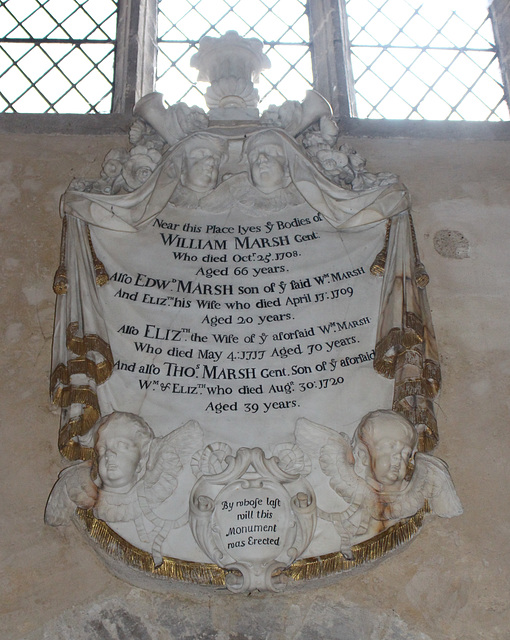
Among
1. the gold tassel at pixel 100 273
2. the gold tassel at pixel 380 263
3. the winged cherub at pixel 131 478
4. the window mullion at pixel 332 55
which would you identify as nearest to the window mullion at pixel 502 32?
the window mullion at pixel 332 55

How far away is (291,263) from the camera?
503 centimetres

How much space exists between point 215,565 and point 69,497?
680mm

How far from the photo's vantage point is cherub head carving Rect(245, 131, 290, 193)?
529cm

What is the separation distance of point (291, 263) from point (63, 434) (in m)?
1.38

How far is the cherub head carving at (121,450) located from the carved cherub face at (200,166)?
4.70 feet

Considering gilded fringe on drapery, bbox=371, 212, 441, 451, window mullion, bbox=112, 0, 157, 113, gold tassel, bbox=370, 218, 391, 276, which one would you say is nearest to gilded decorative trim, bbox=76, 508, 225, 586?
gilded fringe on drapery, bbox=371, 212, 441, 451

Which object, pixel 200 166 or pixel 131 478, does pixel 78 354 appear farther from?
pixel 200 166

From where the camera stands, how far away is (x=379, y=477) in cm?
431

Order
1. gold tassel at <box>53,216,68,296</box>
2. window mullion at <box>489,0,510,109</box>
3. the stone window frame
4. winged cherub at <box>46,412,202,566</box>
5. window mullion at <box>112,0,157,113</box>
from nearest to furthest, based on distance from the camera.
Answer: winged cherub at <box>46,412,202,566</box>, gold tassel at <box>53,216,68,296</box>, the stone window frame, window mullion at <box>112,0,157,113</box>, window mullion at <box>489,0,510,109</box>

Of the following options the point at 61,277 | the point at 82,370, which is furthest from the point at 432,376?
the point at 61,277

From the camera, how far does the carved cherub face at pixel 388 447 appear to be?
430 centimetres

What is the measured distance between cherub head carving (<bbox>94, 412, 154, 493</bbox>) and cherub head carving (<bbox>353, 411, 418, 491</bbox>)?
2.94 feet

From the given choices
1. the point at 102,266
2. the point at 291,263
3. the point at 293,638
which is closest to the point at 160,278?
the point at 102,266

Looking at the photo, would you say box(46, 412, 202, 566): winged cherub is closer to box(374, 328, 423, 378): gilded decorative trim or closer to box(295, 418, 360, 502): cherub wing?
box(295, 418, 360, 502): cherub wing
